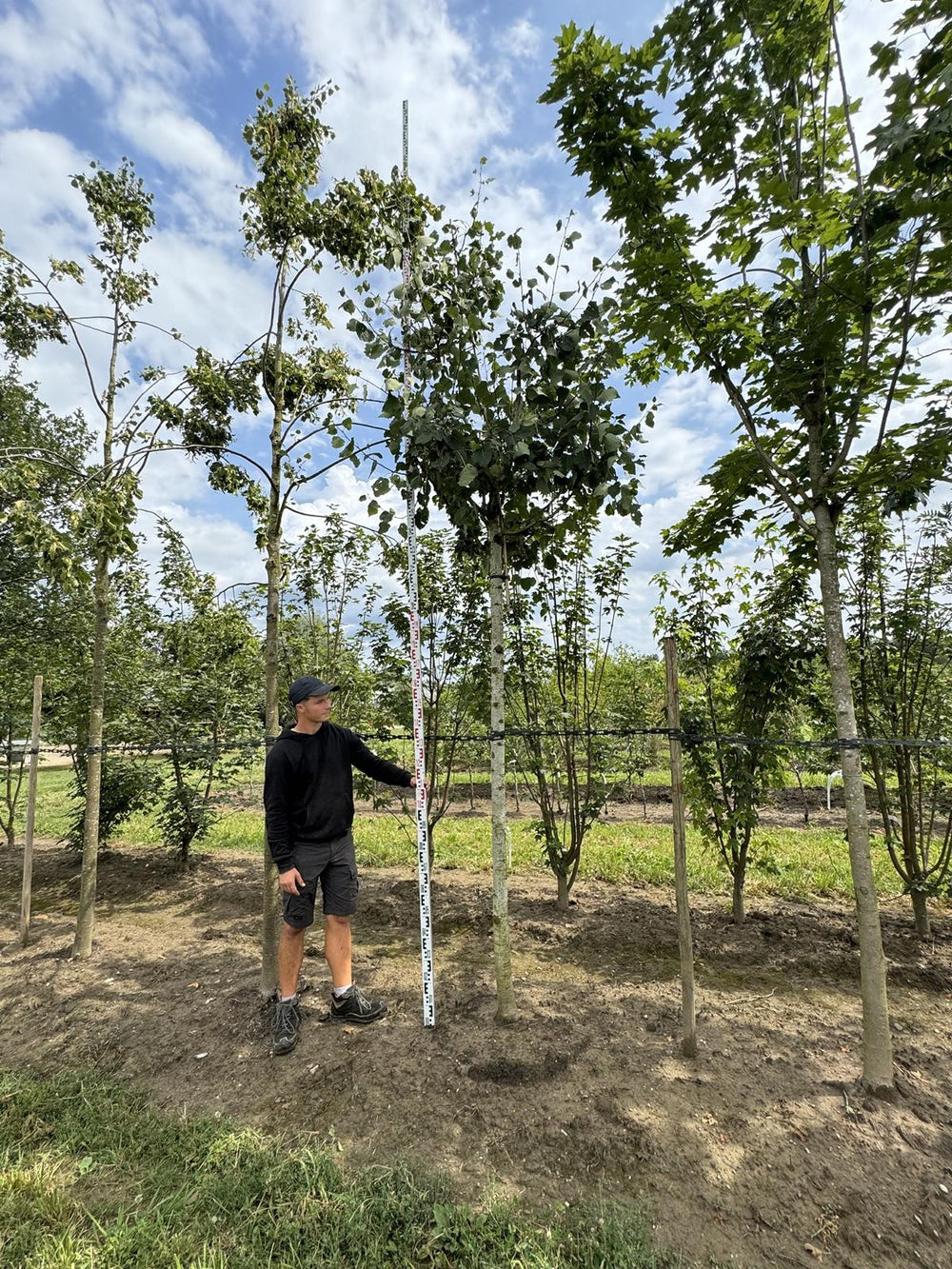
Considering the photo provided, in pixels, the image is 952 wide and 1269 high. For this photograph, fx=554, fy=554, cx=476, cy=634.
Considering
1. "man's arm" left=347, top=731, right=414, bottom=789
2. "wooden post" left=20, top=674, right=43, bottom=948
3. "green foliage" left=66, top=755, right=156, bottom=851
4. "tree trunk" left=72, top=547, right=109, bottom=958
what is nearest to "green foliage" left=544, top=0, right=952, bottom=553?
"man's arm" left=347, top=731, right=414, bottom=789

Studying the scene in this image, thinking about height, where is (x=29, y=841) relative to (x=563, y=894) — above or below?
above

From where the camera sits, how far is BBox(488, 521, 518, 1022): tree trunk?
128 inches

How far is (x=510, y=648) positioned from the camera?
204 inches

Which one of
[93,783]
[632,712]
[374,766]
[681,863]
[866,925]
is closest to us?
[866,925]

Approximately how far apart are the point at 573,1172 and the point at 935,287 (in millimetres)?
4058

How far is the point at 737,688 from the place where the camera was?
5020mm

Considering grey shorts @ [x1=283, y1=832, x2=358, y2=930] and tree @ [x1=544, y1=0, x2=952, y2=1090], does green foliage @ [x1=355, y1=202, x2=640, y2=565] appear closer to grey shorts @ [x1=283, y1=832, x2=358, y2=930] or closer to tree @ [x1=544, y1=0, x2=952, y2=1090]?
tree @ [x1=544, y1=0, x2=952, y2=1090]

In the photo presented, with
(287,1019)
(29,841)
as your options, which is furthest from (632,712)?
(29,841)

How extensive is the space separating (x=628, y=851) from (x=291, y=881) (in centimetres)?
602

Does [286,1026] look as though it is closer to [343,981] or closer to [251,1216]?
[343,981]

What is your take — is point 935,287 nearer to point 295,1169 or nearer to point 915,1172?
point 915,1172

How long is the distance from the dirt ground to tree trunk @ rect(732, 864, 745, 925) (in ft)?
0.41

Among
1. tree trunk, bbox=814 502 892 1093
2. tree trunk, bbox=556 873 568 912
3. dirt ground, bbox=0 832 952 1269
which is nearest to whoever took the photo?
dirt ground, bbox=0 832 952 1269

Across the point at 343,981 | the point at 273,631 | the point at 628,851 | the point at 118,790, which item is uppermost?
the point at 273,631
